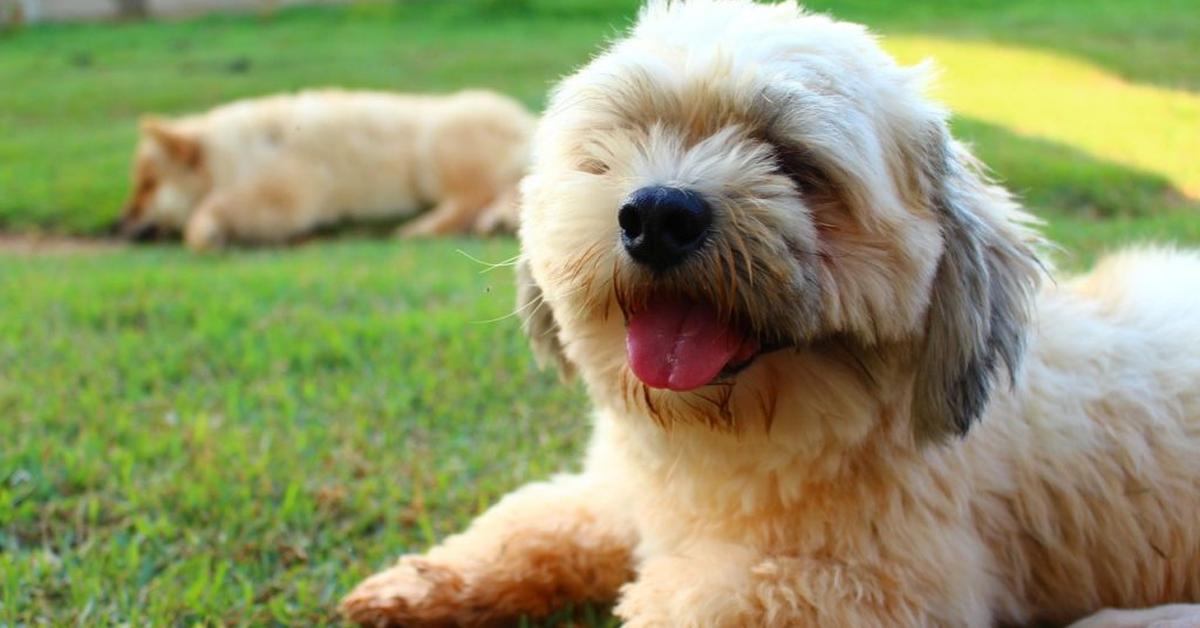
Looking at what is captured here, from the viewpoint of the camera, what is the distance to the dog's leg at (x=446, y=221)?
10391mm

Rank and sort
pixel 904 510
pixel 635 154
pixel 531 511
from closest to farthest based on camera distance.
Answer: pixel 635 154 < pixel 904 510 < pixel 531 511

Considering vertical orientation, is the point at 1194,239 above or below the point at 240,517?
above

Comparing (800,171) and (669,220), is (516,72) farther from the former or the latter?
(669,220)

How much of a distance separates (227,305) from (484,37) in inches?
555

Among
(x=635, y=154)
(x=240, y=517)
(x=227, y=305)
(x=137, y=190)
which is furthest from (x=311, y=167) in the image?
(x=635, y=154)

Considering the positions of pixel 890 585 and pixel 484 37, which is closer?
pixel 890 585

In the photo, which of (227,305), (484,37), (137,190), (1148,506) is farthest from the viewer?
(484,37)

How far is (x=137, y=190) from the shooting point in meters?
10.6

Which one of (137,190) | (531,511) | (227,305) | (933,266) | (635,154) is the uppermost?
(635,154)

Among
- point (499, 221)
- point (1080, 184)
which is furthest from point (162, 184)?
point (1080, 184)

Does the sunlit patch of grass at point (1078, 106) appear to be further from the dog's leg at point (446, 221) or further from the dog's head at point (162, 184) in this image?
the dog's head at point (162, 184)

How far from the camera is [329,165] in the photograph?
10.9 metres

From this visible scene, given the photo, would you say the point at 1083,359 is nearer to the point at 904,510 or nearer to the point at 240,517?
the point at 904,510

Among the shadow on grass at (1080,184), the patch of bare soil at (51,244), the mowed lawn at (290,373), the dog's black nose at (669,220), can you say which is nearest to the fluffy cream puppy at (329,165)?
the patch of bare soil at (51,244)
